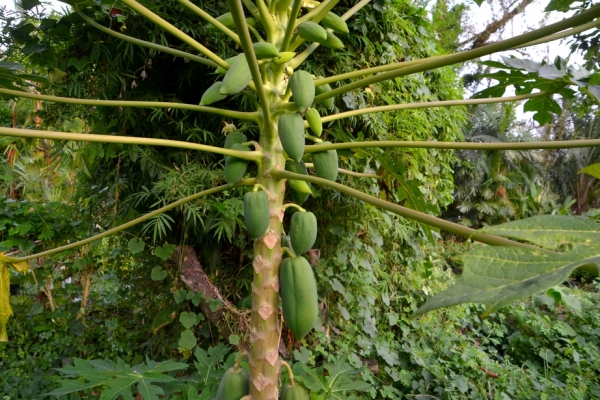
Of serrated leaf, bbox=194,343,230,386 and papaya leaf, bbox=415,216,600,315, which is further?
serrated leaf, bbox=194,343,230,386

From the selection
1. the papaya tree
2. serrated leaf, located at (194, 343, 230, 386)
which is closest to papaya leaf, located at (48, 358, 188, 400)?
serrated leaf, located at (194, 343, 230, 386)

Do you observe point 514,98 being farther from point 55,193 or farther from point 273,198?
point 55,193

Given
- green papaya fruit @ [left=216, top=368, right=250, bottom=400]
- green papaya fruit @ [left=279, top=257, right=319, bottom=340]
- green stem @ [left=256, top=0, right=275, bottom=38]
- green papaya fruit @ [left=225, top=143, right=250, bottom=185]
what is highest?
green stem @ [left=256, top=0, right=275, bottom=38]

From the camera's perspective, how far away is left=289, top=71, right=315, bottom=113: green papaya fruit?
81 cm

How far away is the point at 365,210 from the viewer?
6.95ft

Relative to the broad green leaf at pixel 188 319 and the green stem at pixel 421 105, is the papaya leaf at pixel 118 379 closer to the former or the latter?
the broad green leaf at pixel 188 319

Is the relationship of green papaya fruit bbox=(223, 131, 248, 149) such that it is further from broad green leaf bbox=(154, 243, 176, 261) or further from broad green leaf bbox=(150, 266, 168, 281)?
broad green leaf bbox=(150, 266, 168, 281)

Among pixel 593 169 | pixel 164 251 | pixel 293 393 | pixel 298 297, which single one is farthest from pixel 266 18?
pixel 164 251

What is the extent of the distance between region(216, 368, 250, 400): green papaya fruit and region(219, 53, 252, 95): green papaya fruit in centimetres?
56

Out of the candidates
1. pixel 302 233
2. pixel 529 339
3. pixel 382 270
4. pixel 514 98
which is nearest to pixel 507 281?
pixel 302 233

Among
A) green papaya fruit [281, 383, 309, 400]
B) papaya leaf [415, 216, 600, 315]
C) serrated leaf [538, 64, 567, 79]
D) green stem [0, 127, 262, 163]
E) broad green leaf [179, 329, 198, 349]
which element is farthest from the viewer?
broad green leaf [179, 329, 198, 349]

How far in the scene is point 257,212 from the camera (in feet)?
2.69

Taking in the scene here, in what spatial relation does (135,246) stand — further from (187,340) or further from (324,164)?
(324,164)

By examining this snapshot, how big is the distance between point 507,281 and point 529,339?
120 inches
